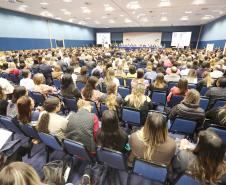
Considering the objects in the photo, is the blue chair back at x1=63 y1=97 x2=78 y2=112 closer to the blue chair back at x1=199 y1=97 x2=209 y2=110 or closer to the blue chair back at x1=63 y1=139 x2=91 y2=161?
the blue chair back at x1=63 y1=139 x2=91 y2=161

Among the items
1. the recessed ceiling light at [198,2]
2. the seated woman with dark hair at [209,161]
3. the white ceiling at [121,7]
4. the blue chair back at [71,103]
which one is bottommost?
the blue chair back at [71,103]

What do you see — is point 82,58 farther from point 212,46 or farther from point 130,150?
point 212,46

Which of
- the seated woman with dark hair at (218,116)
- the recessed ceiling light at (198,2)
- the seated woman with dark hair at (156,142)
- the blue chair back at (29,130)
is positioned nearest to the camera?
the seated woman with dark hair at (156,142)

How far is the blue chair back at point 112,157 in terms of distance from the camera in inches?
75.7

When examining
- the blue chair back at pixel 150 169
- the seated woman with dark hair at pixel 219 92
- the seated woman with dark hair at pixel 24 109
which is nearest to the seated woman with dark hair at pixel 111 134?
the blue chair back at pixel 150 169

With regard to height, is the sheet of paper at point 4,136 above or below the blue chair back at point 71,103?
above

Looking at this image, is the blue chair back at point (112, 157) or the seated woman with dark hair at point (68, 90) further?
the seated woman with dark hair at point (68, 90)

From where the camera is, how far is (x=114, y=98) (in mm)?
3439

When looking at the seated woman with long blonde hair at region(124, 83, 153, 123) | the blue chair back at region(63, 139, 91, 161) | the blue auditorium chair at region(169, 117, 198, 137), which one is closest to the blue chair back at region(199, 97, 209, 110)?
the blue auditorium chair at region(169, 117, 198, 137)

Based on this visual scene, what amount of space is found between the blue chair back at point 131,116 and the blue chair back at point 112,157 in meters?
1.23

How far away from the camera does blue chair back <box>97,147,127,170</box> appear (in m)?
1.92

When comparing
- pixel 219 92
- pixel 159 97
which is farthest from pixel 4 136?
pixel 219 92

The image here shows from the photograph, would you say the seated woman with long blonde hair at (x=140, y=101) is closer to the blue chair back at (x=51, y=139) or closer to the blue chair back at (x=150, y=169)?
the blue chair back at (x=150, y=169)

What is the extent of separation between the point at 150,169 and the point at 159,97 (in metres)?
2.74
